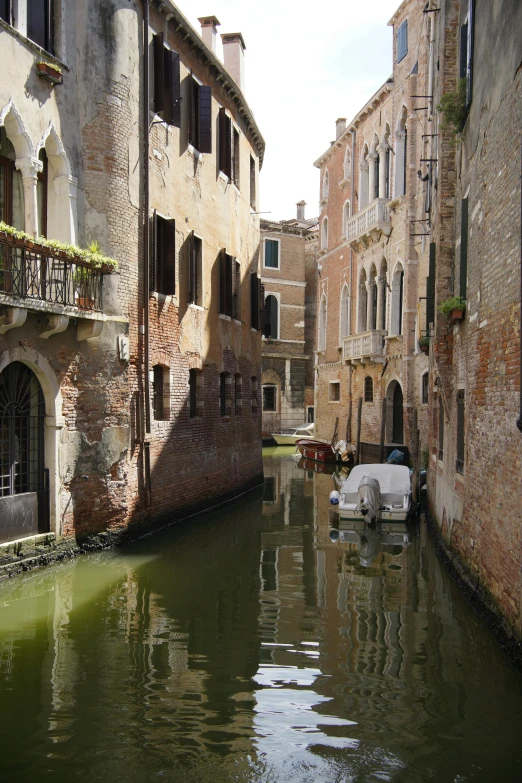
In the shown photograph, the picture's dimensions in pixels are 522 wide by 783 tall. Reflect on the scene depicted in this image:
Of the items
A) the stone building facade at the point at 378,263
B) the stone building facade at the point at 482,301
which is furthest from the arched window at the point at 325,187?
the stone building facade at the point at 482,301

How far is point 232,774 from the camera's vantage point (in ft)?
14.2

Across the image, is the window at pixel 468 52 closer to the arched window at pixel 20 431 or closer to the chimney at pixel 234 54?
the arched window at pixel 20 431

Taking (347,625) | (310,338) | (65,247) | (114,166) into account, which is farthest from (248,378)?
(310,338)

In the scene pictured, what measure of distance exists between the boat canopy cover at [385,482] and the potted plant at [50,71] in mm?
8340

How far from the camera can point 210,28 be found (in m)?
16.0

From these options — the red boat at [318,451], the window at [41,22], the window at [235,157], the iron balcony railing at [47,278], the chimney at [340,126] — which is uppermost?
the chimney at [340,126]

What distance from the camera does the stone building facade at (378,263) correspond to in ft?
67.3

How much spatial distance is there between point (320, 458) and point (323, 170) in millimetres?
12168

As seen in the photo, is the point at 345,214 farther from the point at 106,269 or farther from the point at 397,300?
the point at 106,269

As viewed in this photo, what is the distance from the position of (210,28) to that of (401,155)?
7.59 metres

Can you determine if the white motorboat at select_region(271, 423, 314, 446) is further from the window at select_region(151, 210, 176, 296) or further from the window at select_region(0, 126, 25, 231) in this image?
the window at select_region(0, 126, 25, 231)

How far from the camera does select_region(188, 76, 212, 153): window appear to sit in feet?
43.6

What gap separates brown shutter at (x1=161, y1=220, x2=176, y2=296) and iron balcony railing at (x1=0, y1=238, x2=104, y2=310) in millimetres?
2147

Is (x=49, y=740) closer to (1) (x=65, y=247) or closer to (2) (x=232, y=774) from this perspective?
(2) (x=232, y=774)
